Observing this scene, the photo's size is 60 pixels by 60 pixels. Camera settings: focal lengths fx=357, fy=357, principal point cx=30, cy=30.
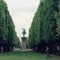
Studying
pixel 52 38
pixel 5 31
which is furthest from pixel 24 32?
pixel 52 38

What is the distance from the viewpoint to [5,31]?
282 feet

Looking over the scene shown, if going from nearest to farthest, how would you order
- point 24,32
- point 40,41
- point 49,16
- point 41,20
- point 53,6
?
1. point 53,6
2. point 49,16
3. point 41,20
4. point 40,41
5. point 24,32

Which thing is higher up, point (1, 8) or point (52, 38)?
point (1, 8)

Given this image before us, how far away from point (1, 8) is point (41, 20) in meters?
10.2

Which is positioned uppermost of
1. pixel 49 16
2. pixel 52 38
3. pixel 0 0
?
pixel 0 0

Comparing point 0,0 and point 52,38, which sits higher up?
point 0,0

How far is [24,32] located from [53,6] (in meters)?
95.1

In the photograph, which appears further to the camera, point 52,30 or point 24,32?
point 24,32

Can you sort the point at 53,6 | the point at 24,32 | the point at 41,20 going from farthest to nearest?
the point at 24,32, the point at 41,20, the point at 53,6

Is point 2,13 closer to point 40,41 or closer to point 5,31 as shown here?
point 5,31

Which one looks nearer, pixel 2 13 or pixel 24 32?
pixel 2 13

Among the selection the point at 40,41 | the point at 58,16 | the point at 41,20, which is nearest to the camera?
the point at 58,16

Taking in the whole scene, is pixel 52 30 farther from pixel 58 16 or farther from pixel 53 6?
pixel 58 16

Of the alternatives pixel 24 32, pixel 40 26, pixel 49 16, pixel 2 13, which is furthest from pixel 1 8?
pixel 24 32
